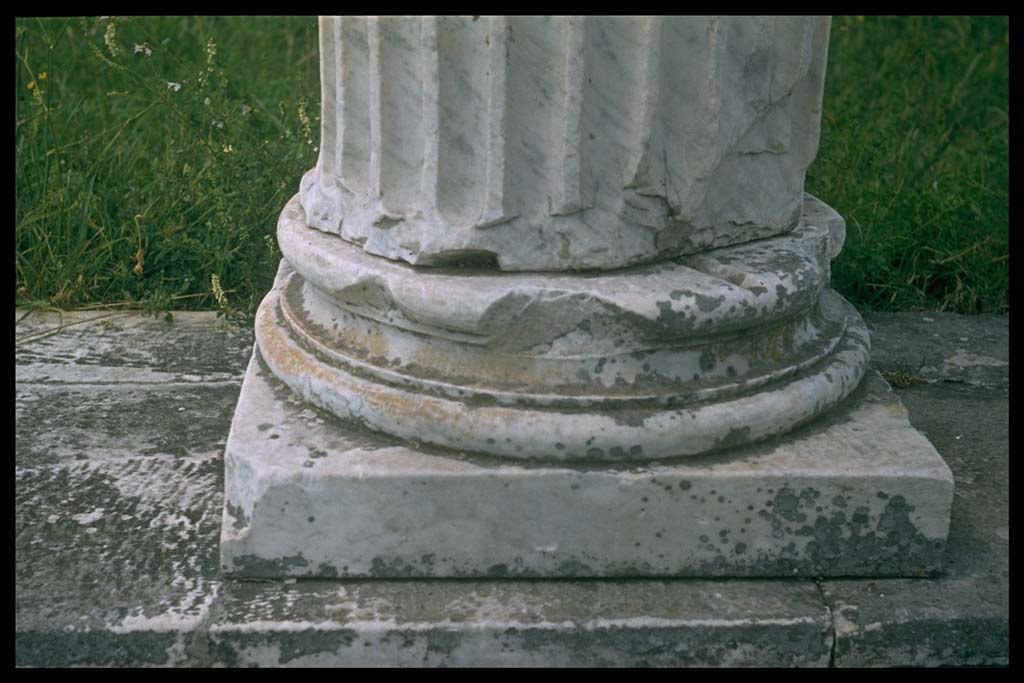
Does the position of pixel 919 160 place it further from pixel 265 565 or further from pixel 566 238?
pixel 265 565

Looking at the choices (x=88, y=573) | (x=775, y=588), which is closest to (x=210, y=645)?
(x=88, y=573)

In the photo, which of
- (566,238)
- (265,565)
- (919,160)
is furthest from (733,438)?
(919,160)

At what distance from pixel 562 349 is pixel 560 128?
1.37 ft

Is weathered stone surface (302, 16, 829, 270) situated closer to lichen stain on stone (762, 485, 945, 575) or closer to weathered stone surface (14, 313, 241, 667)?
lichen stain on stone (762, 485, 945, 575)

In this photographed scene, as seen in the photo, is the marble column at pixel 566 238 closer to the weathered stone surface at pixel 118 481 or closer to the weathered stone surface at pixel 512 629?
the weathered stone surface at pixel 512 629

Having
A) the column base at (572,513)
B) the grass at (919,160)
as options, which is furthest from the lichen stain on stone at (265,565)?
the grass at (919,160)

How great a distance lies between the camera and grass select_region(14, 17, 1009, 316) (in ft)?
12.6

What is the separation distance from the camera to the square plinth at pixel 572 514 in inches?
91.3

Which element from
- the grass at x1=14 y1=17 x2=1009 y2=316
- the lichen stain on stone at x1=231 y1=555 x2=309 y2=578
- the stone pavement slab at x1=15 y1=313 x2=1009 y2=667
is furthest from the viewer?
the grass at x1=14 y1=17 x2=1009 y2=316

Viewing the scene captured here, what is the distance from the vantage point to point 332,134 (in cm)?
263

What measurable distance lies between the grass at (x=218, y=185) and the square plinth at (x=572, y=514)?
1281mm

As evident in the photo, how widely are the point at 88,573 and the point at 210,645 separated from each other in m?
0.33

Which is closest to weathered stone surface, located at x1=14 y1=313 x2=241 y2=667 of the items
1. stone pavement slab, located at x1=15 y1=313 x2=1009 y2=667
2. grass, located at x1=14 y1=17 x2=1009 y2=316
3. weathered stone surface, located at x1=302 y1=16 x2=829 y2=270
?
stone pavement slab, located at x1=15 y1=313 x2=1009 y2=667

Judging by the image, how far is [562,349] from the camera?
2.38 m
